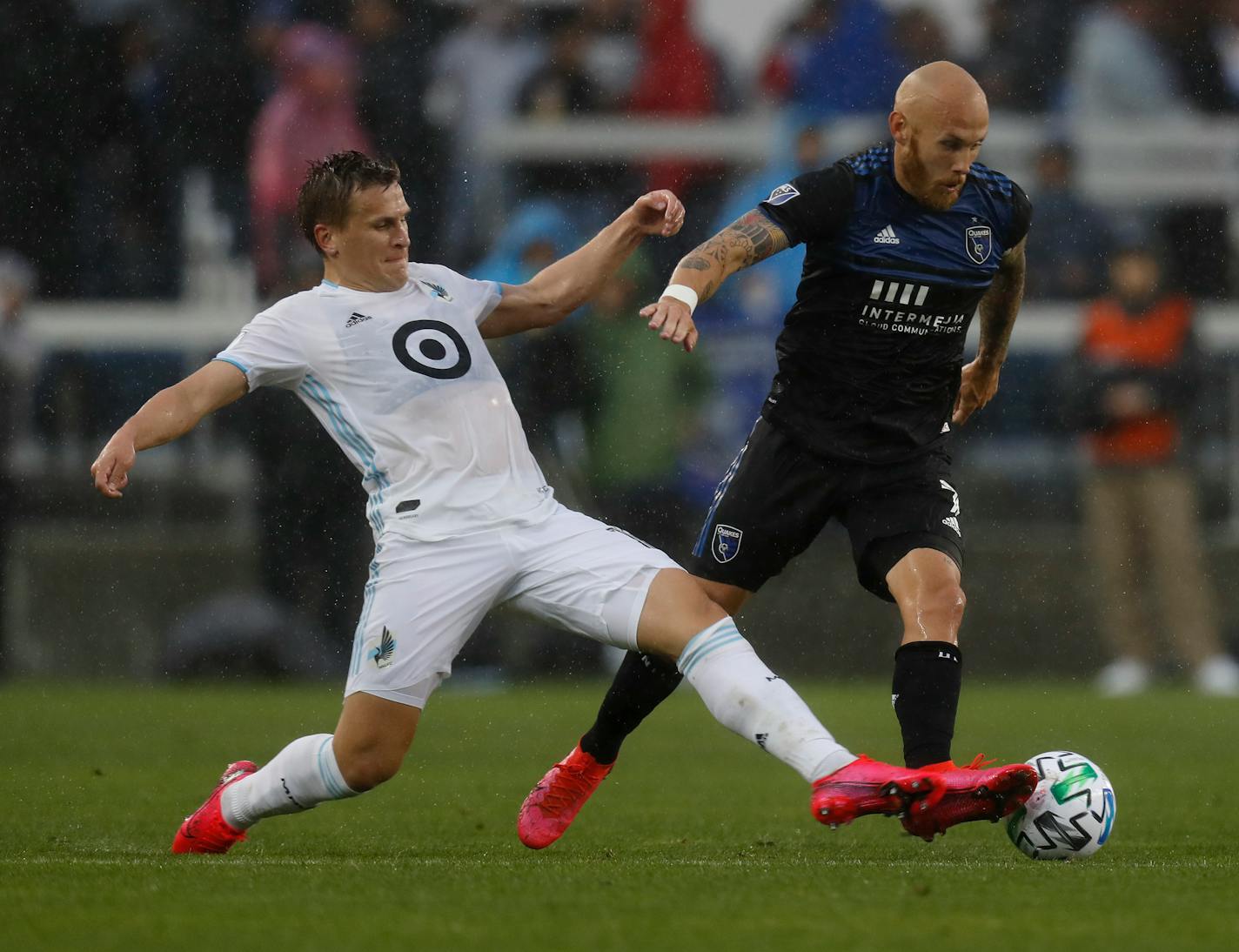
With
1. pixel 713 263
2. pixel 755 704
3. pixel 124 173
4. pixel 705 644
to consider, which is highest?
pixel 713 263

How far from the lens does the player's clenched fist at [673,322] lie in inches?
209

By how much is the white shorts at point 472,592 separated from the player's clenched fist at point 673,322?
0.67m

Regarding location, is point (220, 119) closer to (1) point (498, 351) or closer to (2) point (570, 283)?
(1) point (498, 351)

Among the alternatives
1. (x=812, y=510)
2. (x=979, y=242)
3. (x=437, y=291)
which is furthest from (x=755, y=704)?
(x=979, y=242)

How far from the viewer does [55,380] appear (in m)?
12.7

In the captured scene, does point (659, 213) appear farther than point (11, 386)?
No

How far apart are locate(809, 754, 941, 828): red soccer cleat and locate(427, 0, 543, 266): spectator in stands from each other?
7895mm

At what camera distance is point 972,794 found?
5250 mm

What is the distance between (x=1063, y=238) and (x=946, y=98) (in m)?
7.37

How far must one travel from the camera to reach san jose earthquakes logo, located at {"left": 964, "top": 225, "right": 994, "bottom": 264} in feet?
20.4

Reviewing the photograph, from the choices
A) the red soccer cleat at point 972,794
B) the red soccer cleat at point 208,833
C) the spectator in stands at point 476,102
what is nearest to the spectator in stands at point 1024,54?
the spectator in stands at point 476,102

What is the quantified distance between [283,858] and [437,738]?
3.97 metres

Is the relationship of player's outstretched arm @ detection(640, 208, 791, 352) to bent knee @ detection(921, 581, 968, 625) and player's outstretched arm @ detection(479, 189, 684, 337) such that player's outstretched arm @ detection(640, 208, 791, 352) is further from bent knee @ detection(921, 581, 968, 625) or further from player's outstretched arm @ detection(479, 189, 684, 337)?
bent knee @ detection(921, 581, 968, 625)

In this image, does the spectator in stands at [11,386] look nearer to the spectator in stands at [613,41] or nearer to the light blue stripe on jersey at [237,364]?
the spectator in stands at [613,41]
